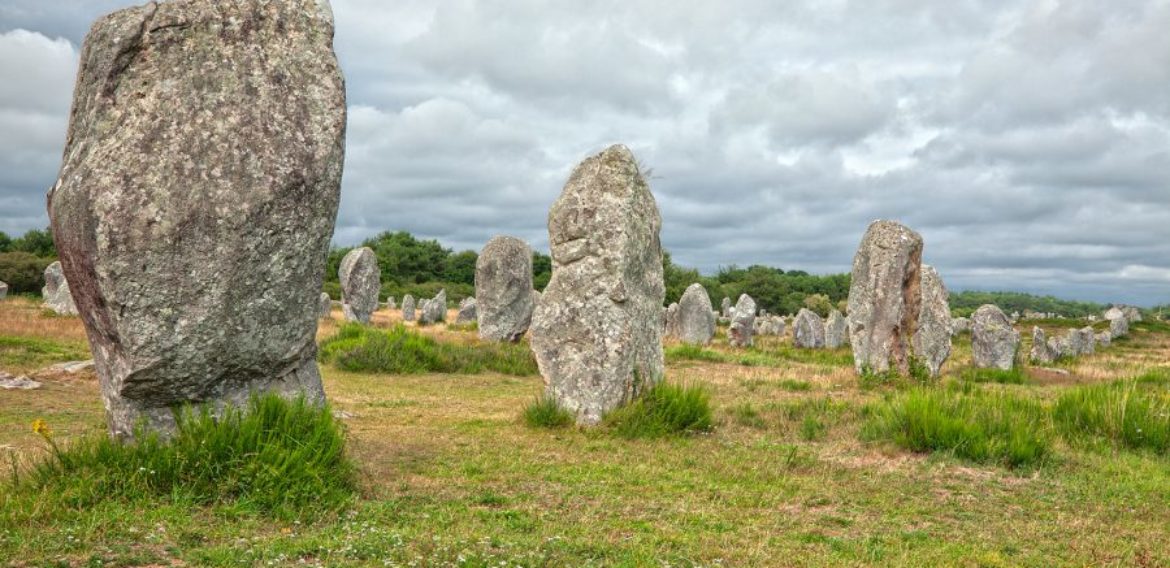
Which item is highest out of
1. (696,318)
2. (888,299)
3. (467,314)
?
(888,299)

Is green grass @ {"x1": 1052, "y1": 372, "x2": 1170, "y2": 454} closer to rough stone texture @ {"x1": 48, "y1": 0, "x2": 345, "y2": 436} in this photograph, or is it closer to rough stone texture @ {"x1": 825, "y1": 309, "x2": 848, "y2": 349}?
rough stone texture @ {"x1": 48, "y1": 0, "x2": 345, "y2": 436}

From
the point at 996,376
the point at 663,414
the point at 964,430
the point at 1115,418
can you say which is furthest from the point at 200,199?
the point at 996,376

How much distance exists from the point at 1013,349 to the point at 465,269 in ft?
196

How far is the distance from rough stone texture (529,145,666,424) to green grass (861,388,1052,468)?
2853mm

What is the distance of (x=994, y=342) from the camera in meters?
23.1

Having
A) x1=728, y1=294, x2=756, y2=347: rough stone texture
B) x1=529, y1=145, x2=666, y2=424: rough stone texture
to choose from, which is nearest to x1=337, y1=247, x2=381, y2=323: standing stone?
x1=728, y1=294, x2=756, y2=347: rough stone texture

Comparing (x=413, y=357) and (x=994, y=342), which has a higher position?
(x=994, y=342)

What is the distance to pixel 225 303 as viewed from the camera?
6902 millimetres

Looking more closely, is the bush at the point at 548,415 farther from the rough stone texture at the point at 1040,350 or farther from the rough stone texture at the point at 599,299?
the rough stone texture at the point at 1040,350

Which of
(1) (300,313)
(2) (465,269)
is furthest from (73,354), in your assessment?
(2) (465,269)

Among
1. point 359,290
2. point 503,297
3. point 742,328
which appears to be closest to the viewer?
point 503,297

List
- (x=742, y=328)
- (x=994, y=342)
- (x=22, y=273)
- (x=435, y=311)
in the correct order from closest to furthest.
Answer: (x=994, y=342) → (x=742, y=328) → (x=435, y=311) → (x=22, y=273)

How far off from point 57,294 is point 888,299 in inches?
1051

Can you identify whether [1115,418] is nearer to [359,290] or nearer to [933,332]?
[933,332]
